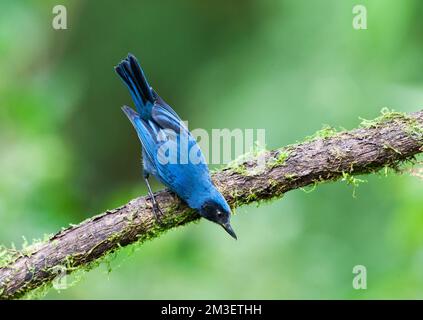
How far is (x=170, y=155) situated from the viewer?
4.86 meters

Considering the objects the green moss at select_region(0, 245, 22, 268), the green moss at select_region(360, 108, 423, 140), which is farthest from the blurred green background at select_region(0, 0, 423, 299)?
the green moss at select_region(0, 245, 22, 268)

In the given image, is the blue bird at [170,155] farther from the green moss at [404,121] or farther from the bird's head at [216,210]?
the green moss at [404,121]

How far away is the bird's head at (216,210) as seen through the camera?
4.34m

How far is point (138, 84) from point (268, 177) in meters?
1.51

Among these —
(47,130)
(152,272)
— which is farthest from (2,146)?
(152,272)

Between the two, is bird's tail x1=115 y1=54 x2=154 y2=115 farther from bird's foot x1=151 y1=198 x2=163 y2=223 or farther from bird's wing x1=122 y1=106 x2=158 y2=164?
bird's foot x1=151 y1=198 x2=163 y2=223

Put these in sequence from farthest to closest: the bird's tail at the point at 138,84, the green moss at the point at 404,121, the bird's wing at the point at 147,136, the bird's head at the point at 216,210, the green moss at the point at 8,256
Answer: the bird's tail at the point at 138,84 → the bird's wing at the point at 147,136 → the bird's head at the point at 216,210 → the green moss at the point at 404,121 → the green moss at the point at 8,256

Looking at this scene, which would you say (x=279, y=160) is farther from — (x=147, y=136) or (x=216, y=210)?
(x=147, y=136)

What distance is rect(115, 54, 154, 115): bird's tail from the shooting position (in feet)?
17.2

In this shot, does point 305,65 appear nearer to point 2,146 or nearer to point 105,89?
point 2,146

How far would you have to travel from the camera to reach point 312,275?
17.9 ft

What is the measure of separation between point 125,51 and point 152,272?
3.54 m

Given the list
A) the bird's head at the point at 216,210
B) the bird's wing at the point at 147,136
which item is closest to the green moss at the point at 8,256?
the bird's head at the point at 216,210

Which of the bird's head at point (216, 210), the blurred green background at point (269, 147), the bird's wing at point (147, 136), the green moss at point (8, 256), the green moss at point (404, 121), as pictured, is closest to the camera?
the green moss at point (8, 256)
